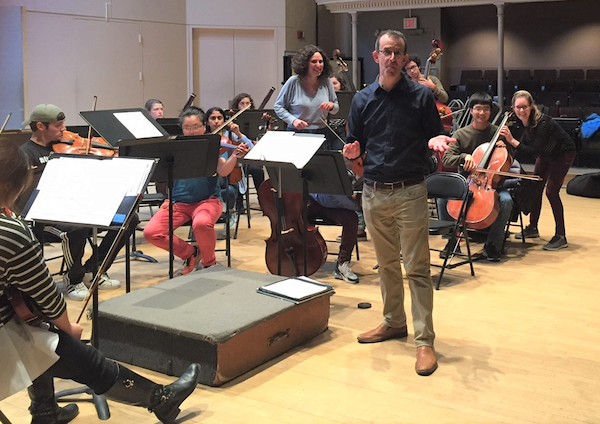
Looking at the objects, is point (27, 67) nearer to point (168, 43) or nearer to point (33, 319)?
point (168, 43)

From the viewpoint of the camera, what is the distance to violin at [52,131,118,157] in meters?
4.93

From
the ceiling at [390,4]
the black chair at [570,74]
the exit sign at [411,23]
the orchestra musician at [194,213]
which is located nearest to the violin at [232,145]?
the orchestra musician at [194,213]

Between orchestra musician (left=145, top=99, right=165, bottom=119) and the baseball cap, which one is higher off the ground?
orchestra musician (left=145, top=99, right=165, bottom=119)

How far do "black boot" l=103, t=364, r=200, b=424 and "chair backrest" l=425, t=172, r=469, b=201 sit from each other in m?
2.63

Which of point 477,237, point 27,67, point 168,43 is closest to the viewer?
point 477,237

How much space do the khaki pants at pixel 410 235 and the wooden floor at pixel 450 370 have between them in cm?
25

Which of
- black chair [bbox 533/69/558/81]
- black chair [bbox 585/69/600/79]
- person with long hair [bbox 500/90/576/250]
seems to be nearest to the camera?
person with long hair [bbox 500/90/576/250]

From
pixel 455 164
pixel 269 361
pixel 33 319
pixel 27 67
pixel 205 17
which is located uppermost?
pixel 205 17

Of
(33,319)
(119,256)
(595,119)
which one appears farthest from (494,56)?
(33,319)

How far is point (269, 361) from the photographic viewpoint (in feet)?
11.7

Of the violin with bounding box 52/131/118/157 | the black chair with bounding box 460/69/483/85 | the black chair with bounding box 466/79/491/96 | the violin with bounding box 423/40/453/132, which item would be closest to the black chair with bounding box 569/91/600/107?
the black chair with bounding box 466/79/491/96

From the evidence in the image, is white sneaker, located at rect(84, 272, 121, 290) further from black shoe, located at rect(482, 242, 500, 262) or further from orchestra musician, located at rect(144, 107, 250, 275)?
black shoe, located at rect(482, 242, 500, 262)

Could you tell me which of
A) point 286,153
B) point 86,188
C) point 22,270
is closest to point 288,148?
point 286,153

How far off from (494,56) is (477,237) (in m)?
10.6
